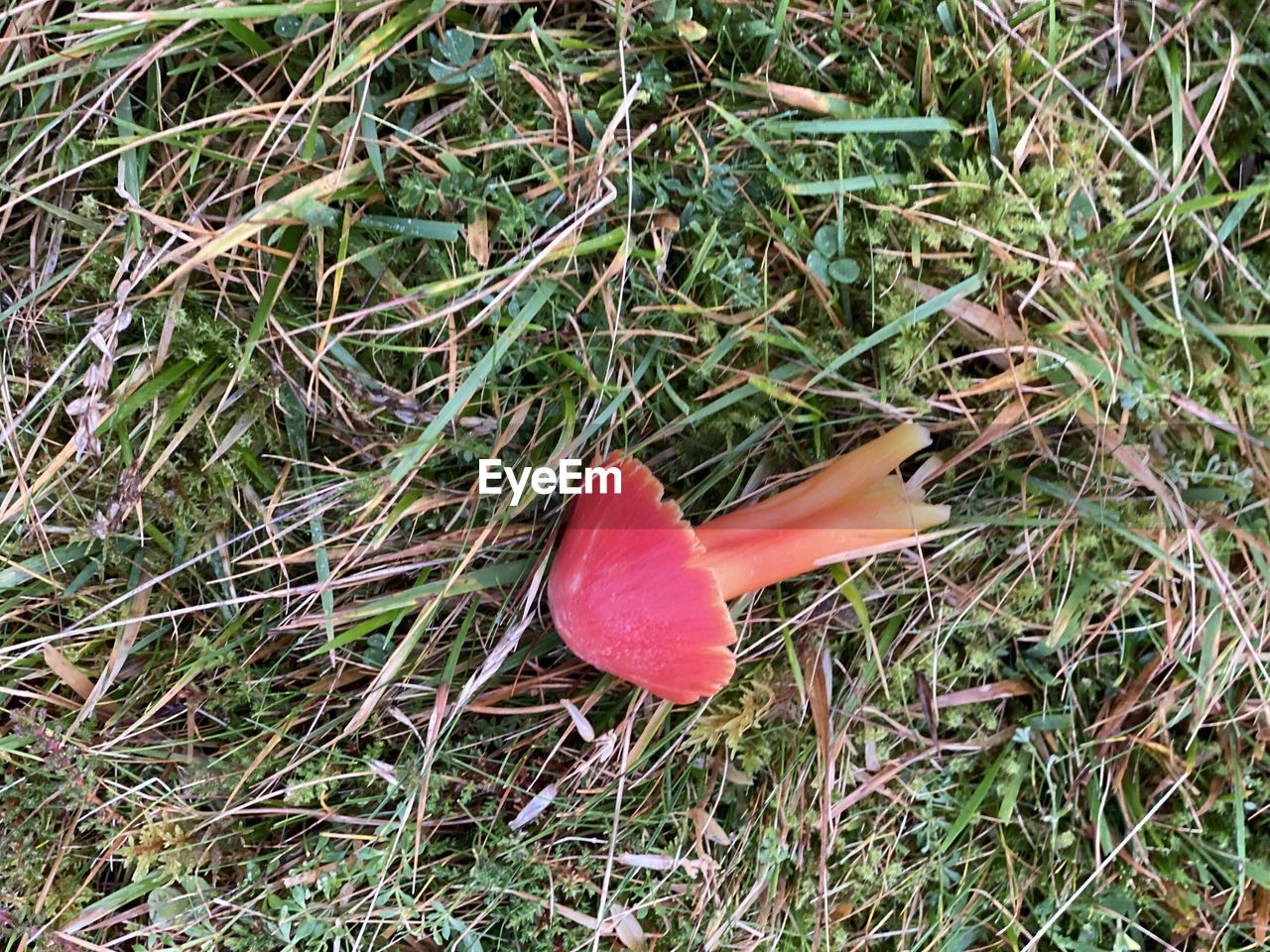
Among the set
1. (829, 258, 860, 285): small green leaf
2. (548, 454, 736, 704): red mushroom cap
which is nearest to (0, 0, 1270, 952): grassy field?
(829, 258, 860, 285): small green leaf

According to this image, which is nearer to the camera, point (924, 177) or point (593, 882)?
point (924, 177)

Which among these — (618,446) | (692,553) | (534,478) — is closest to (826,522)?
(692,553)

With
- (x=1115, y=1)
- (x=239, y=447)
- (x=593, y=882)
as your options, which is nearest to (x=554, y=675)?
(x=593, y=882)

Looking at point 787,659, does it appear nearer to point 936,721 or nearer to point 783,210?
point 936,721

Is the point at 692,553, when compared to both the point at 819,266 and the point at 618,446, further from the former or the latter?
the point at 819,266

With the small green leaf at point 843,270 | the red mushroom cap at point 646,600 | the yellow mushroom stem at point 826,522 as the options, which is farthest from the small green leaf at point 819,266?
the red mushroom cap at point 646,600

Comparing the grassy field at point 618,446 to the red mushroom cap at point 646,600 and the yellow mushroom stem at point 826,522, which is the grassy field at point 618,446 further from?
the red mushroom cap at point 646,600
